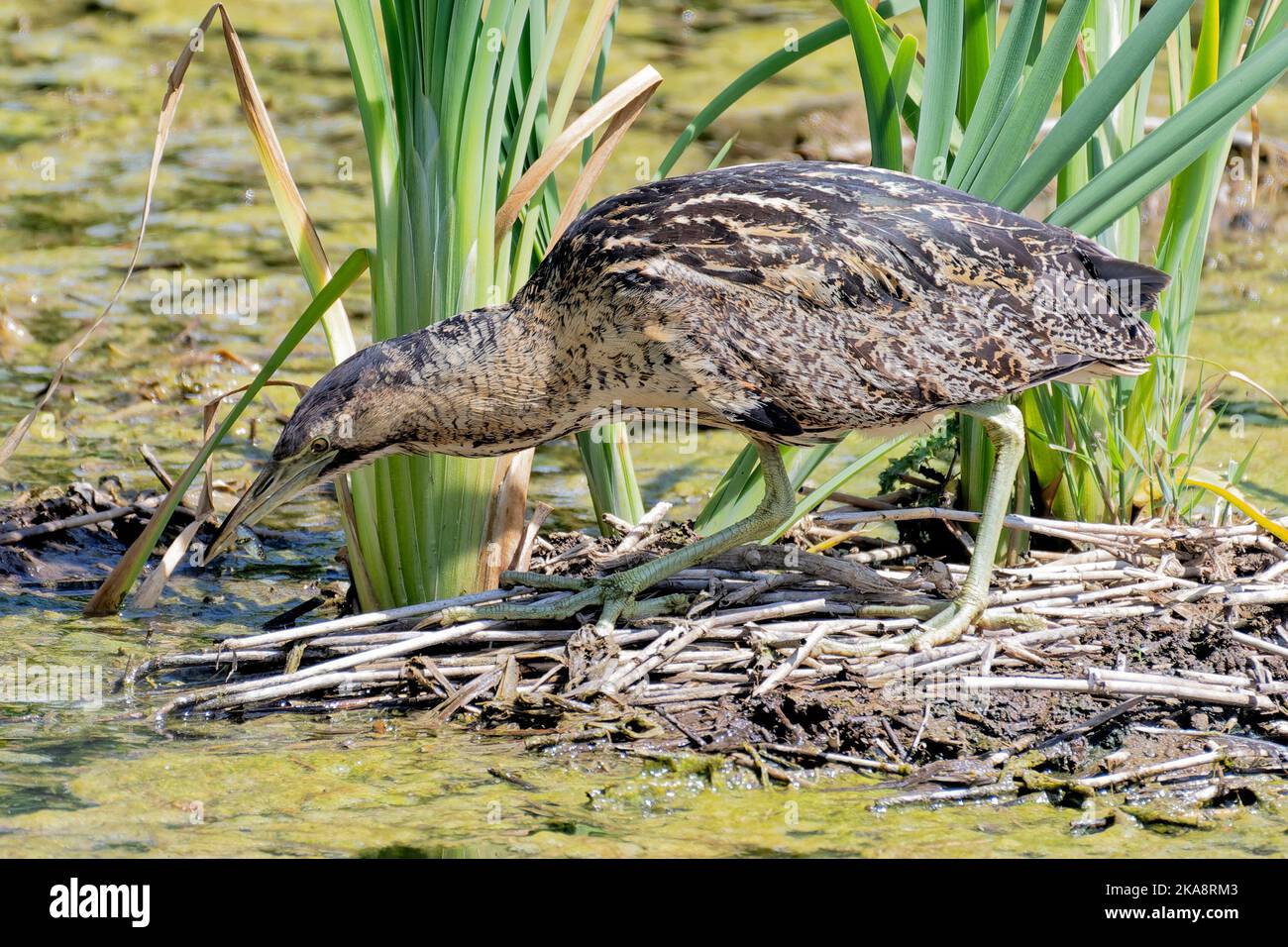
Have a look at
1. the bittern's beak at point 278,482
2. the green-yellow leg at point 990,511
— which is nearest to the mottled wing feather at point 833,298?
the green-yellow leg at point 990,511

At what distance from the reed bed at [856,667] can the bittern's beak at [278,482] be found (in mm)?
388

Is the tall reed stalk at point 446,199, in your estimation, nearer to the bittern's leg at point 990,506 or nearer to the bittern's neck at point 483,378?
the bittern's neck at point 483,378

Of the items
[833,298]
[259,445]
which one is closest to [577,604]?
[833,298]

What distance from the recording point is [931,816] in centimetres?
409

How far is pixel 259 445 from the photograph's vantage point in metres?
7.40

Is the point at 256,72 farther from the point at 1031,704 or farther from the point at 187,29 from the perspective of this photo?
the point at 1031,704

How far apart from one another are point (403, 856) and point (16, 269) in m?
5.99

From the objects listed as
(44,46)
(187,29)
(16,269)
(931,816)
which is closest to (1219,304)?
(931,816)

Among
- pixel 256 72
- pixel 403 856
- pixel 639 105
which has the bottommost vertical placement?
pixel 403 856

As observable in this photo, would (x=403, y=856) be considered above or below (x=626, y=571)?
below

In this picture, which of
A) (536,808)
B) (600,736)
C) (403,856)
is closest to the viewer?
(403,856)

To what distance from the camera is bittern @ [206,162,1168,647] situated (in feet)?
15.4

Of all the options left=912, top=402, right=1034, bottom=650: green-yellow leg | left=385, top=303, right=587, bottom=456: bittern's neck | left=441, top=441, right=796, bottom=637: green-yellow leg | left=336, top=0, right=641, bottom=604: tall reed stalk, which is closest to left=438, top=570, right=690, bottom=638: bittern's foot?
left=441, top=441, right=796, bottom=637: green-yellow leg

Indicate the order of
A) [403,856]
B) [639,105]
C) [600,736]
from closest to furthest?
[403,856] < [600,736] < [639,105]
